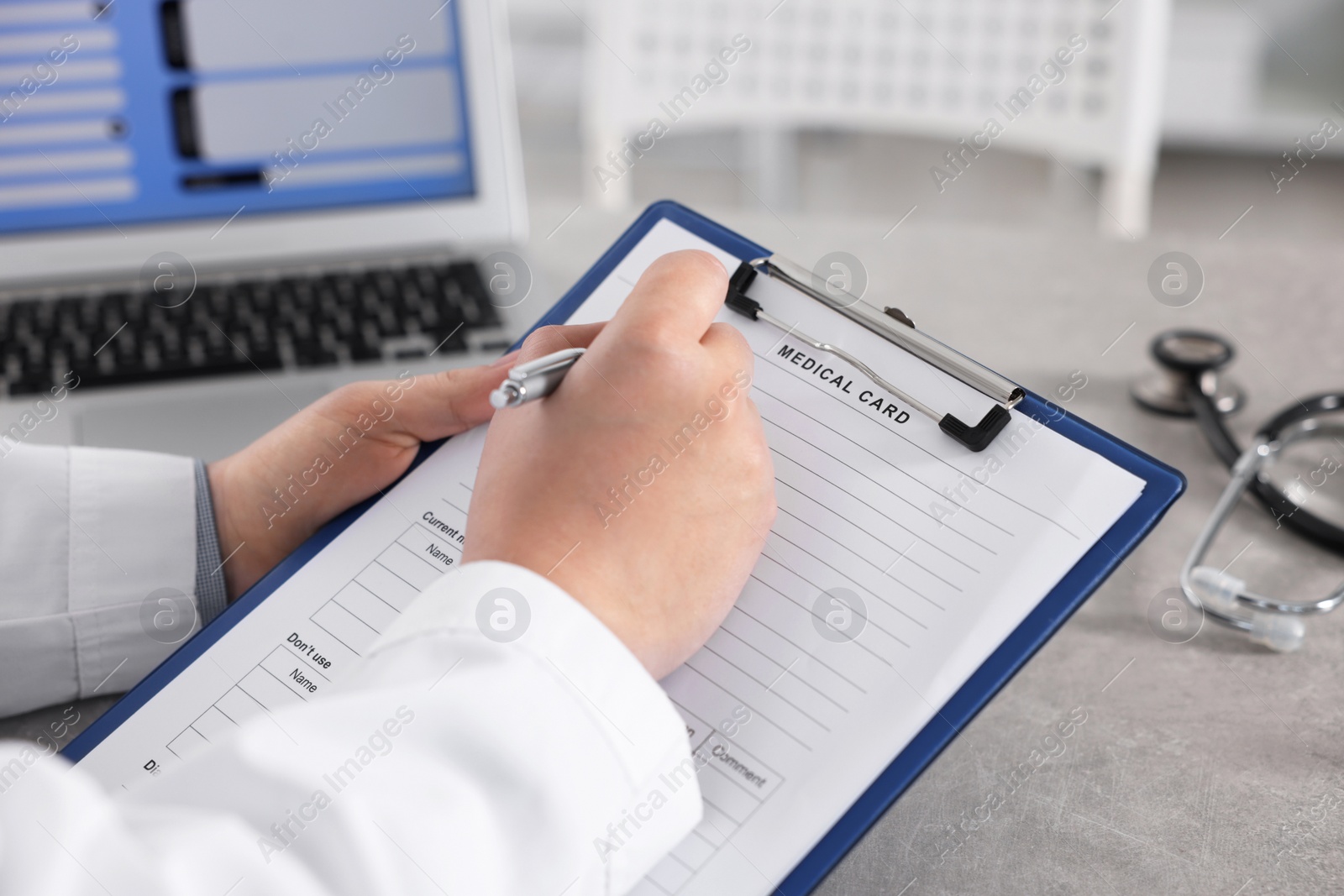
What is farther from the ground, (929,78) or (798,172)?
(929,78)

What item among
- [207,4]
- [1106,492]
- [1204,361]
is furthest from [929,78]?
[1106,492]

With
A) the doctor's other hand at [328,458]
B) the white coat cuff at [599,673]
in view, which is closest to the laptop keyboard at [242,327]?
the doctor's other hand at [328,458]

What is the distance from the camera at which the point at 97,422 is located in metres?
0.72

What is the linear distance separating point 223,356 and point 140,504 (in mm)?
209

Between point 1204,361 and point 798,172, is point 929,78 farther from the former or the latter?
point 798,172

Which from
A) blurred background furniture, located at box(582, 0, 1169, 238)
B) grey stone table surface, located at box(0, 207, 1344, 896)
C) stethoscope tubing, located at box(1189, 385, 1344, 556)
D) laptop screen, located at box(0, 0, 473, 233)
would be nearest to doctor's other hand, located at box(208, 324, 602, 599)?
grey stone table surface, located at box(0, 207, 1344, 896)

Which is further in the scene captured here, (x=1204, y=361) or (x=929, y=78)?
(x=929, y=78)

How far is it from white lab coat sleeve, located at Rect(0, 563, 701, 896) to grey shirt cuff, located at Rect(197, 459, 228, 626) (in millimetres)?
221

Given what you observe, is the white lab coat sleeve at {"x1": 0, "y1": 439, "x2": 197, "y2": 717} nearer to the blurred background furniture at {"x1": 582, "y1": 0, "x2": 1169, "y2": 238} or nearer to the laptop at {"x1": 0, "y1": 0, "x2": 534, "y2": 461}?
the laptop at {"x1": 0, "y1": 0, "x2": 534, "y2": 461}

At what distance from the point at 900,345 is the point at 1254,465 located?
1.00ft

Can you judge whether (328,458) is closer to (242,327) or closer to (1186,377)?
(242,327)

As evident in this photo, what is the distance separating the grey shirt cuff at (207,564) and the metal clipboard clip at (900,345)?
31 cm

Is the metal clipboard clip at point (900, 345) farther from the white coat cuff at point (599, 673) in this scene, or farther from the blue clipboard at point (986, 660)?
the white coat cuff at point (599, 673)

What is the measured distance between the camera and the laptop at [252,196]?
77cm
